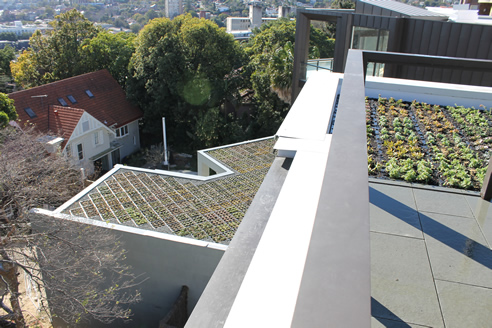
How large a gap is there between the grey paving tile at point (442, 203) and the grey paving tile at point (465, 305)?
0.96 meters

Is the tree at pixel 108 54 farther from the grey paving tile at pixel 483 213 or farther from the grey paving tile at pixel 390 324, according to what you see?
the grey paving tile at pixel 390 324

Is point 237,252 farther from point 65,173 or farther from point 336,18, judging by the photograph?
point 65,173

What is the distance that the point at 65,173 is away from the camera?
17.0 m

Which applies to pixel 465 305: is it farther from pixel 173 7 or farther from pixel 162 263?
pixel 173 7

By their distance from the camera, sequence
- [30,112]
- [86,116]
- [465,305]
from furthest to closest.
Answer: [86,116]
[30,112]
[465,305]

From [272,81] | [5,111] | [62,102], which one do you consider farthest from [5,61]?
[272,81]

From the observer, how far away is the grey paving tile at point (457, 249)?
2602 millimetres

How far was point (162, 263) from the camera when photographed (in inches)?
386

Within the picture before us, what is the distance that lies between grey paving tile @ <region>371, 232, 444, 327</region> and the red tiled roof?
20.9 m

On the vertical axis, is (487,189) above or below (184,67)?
above

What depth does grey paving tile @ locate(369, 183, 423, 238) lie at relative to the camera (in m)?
3.09

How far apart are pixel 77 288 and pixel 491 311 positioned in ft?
33.0

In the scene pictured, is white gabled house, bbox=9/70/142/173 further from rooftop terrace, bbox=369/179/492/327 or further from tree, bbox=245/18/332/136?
rooftop terrace, bbox=369/179/492/327

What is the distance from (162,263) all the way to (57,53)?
76.4 ft
